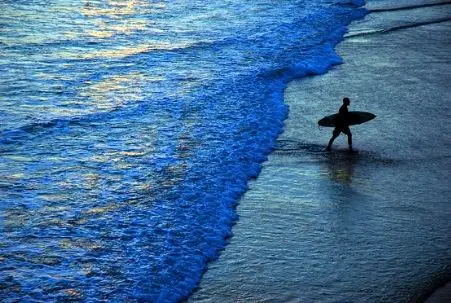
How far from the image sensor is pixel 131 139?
1661 centimetres

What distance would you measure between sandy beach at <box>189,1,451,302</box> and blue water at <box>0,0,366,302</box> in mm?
533

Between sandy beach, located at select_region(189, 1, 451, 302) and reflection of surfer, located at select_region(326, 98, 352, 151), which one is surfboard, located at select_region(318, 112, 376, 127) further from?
sandy beach, located at select_region(189, 1, 451, 302)

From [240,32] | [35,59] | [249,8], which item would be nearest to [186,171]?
[35,59]

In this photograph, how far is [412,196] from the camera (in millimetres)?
13250

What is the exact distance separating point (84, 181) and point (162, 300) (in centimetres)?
467

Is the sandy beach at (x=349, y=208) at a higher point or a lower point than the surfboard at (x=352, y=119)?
lower

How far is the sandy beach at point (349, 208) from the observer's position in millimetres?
10328

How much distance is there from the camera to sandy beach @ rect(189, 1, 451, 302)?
1033 centimetres

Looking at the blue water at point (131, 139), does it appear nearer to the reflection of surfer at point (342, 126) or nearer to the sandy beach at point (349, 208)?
the sandy beach at point (349, 208)

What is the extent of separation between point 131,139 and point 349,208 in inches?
226

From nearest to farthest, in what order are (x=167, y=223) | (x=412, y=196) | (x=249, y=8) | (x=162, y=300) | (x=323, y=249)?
(x=162, y=300) < (x=323, y=249) < (x=167, y=223) < (x=412, y=196) < (x=249, y=8)

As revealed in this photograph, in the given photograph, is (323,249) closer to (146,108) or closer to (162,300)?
(162,300)

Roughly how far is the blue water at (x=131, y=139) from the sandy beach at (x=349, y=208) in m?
0.53

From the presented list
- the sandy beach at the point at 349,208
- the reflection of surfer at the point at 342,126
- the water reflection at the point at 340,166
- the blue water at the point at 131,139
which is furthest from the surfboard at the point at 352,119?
the blue water at the point at 131,139
